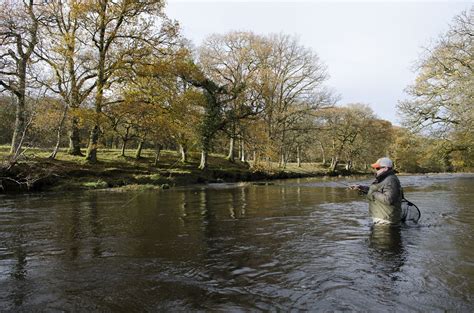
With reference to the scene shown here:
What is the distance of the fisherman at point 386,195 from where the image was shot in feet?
31.6

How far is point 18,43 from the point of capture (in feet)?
83.3

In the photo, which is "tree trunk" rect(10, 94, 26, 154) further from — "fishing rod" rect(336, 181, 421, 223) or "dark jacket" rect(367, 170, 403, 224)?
"dark jacket" rect(367, 170, 403, 224)

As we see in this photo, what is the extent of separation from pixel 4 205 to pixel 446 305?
1597 centimetres

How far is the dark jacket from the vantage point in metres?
9.61

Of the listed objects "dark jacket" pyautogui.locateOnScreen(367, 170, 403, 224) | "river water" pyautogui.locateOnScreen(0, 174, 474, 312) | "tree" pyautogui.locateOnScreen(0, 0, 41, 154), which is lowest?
"river water" pyautogui.locateOnScreen(0, 174, 474, 312)

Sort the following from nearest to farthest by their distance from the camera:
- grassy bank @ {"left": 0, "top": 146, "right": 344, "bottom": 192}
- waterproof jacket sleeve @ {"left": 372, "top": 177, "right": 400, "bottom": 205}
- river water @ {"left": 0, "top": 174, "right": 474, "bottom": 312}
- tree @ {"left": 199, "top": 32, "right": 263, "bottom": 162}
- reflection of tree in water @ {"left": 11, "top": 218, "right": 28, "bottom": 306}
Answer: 1. river water @ {"left": 0, "top": 174, "right": 474, "bottom": 312}
2. reflection of tree in water @ {"left": 11, "top": 218, "right": 28, "bottom": 306}
3. waterproof jacket sleeve @ {"left": 372, "top": 177, "right": 400, "bottom": 205}
4. grassy bank @ {"left": 0, "top": 146, "right": 344, "bottom": 192}
5. tree @ {"left": 199, "top": 32, "right": 263, "bottom": 162}

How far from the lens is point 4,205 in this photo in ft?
51.1

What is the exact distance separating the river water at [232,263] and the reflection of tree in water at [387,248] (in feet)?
0.07

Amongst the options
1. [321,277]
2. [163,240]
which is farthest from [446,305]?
[163,240]

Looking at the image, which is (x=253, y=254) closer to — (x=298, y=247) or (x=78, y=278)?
(x=298, y=247)

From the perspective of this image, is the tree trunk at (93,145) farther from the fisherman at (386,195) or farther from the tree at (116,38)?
the fisherman at (386,195)

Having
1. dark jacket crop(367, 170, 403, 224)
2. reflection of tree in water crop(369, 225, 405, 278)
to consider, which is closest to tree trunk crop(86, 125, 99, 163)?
dark jacket crop(367, 170, 403, 224)

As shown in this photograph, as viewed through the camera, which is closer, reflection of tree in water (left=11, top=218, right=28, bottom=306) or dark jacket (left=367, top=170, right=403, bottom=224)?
reflection of tree in water (left=11, top=218, right=28, bottom=306)

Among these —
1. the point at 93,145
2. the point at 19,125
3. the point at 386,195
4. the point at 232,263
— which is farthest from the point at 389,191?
the point at 19,125
